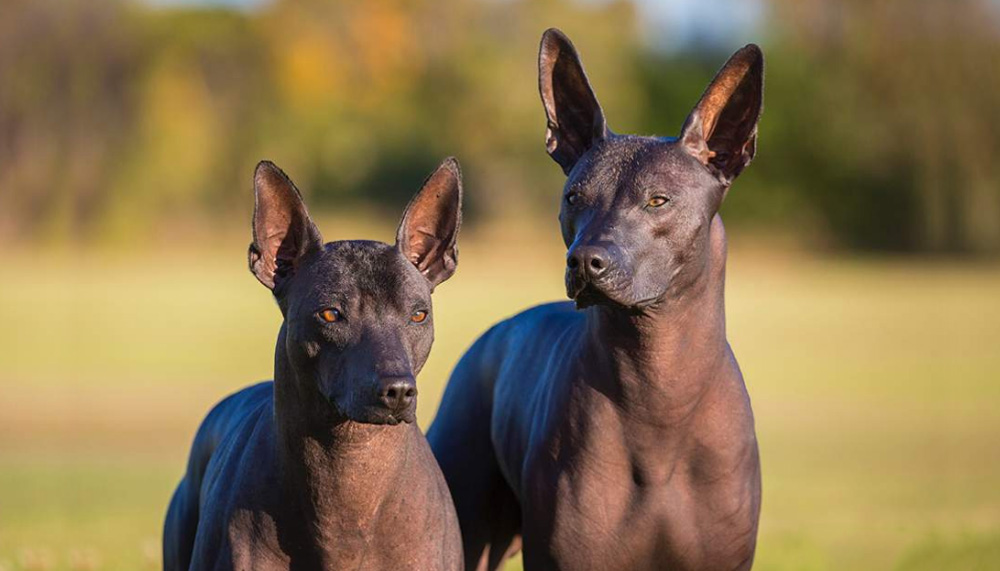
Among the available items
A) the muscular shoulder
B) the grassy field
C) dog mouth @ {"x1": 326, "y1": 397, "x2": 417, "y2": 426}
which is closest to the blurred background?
the grassy field

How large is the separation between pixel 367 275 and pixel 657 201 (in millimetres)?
1263

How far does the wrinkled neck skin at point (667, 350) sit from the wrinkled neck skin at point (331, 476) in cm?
114

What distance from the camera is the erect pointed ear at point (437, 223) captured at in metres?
6.07

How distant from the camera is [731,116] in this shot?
262 inches

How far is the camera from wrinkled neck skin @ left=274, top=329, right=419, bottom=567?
5.75 meters

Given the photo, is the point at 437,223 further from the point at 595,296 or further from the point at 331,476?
the point at 331,476

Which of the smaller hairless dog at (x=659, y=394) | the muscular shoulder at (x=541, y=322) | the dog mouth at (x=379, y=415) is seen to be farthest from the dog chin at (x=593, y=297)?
the muscular shoulder at (x=541, y=322)

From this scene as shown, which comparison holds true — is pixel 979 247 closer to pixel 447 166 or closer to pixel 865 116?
pixel 865 116

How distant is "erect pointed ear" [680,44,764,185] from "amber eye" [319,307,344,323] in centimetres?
179

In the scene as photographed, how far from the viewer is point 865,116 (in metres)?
65.8

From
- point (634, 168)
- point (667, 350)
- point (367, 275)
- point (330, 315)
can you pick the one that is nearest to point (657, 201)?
point (634, 168)

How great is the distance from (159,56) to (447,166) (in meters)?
59.5

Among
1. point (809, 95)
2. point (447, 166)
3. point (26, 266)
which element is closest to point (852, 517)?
point (447, 166)

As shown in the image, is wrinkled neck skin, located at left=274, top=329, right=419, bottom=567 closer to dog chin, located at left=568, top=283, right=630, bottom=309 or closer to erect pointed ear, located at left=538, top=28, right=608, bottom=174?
dog chin, located at left=568, top=283, right=630, bottom=309
